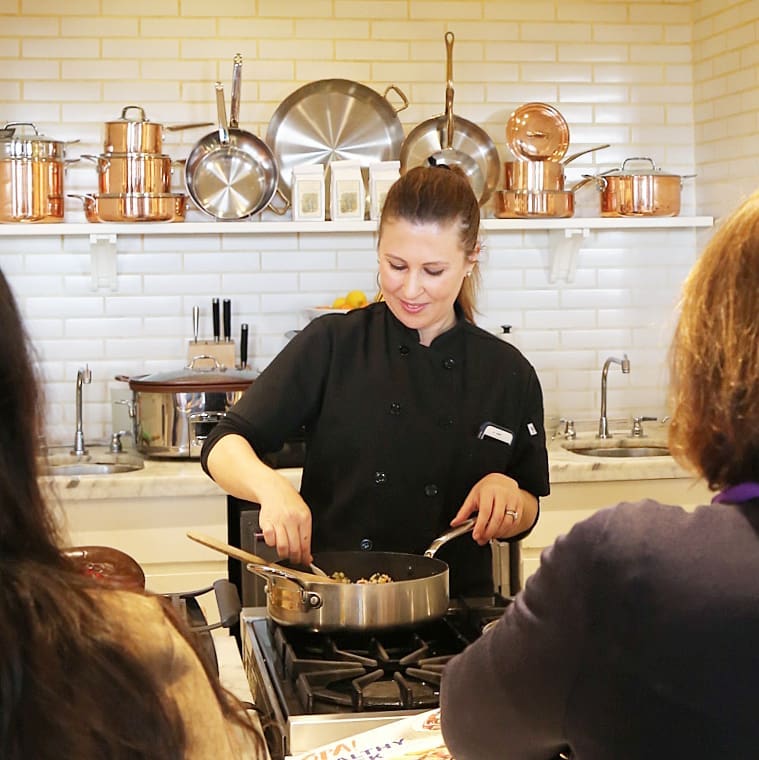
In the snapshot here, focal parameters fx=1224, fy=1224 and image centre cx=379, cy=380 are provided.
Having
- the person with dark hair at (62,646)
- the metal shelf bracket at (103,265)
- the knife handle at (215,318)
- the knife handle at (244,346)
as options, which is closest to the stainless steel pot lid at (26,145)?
the metal shelf bracket at (103,265)

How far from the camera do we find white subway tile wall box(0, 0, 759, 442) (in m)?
4.28

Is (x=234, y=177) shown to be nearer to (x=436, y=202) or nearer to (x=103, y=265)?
(x=103, y=265)

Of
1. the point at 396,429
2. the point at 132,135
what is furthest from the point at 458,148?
the point at 396,429

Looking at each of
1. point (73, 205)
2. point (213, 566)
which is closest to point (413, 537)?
point (213, 566)

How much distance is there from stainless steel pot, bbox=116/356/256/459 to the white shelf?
1.62ft

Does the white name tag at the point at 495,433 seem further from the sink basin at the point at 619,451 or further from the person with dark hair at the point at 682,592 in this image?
the sink basin at the point at 619,451

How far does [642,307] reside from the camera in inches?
183

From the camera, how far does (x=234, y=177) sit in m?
4.19

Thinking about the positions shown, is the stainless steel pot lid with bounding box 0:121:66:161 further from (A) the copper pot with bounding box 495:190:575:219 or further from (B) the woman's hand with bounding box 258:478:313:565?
(B) the woman's hand with bounding box 258:478:313:565

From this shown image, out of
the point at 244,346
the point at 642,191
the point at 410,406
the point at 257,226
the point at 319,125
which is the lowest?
the point at 410,406

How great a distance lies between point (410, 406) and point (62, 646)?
1668mm

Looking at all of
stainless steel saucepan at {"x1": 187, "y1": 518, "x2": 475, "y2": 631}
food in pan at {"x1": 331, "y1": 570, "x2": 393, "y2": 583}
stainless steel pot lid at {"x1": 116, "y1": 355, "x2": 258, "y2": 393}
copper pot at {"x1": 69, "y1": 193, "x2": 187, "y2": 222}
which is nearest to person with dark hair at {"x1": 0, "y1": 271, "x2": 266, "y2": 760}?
stainless steel saucepan at {"x1": 187, "y1": 518, "x2": 475, "y2": 631}

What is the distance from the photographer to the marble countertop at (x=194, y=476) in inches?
144

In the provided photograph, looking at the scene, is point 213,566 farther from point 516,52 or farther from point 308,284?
point 516,52
